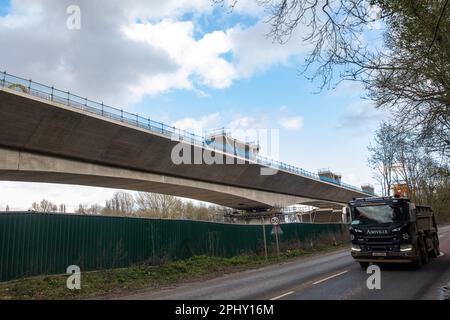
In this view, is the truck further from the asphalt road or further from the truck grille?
the asphalt road

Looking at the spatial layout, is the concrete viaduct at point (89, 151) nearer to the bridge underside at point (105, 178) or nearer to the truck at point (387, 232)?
the bridge underside at point (105, 178)

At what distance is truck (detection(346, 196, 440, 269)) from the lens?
47.2 ft

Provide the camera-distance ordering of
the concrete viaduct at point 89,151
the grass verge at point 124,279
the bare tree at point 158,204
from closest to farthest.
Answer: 1. the grass verge at point 124,279
2. the concrete viaduct at point 89,151
3. the bare tree at point 158,204

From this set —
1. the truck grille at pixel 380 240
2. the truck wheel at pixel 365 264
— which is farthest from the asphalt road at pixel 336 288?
the truck grille at pixel 380 240

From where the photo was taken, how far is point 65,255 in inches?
581

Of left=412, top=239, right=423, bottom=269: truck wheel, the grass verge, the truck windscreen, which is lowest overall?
the grass verge

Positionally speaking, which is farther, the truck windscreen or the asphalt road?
the truck windscreen

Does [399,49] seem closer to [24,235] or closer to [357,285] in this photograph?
[357,285]

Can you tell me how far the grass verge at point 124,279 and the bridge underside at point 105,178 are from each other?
1574 centimetres

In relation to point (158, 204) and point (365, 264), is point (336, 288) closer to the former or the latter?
point (365, 264)

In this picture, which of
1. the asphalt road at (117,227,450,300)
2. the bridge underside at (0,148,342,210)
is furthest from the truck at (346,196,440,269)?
the bridge underside at (0,148,342,210)

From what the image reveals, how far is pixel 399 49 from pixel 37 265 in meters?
13.9

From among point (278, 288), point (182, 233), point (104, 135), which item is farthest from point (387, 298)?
point (104, 135)

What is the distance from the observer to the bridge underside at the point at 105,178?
28.2 metres
